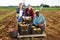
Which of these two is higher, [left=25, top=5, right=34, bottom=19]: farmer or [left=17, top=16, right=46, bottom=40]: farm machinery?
[left=25, top=5, right=34, bottom=19]: farmer

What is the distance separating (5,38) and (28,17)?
6.41 ft

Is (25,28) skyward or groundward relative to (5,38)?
skyward

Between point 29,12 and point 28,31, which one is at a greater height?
point 29,12

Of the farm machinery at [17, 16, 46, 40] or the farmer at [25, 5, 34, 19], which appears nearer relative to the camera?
the farm machinery at [17, 16, 46, 40]

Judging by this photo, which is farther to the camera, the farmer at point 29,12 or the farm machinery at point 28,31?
the farmer at point 29,12

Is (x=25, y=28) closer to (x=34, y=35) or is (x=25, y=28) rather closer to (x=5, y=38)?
Answer: (x=34, y=35)

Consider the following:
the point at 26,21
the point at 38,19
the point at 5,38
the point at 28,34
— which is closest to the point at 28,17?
the point at 26,21

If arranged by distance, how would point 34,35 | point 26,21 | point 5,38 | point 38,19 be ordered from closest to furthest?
point 34,35, point 38,19, point 26,21, point 5,38

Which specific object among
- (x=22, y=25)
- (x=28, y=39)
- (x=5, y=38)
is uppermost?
(x=22, y=25)

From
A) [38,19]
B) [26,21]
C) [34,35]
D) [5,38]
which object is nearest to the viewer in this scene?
[34,35]

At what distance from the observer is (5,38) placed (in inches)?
364

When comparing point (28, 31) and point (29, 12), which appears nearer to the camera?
point (28, 31)

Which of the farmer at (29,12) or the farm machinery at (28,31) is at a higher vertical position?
the farmer at (29,12)

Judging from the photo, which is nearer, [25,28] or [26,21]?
[25,28]
